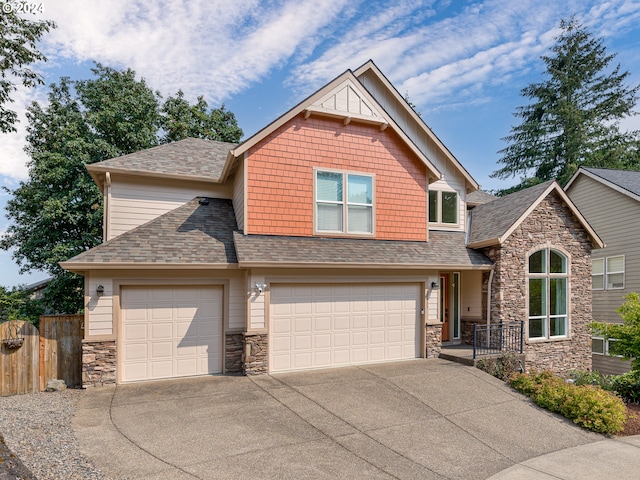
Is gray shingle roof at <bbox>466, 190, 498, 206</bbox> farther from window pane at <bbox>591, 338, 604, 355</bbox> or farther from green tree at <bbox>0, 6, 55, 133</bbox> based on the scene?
green tree at <bbox>0, 6, 55, 133</bbox>

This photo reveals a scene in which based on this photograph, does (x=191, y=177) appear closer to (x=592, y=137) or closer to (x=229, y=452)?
(x=229, y=452)

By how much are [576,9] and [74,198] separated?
118 feet

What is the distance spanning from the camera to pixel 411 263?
10.6 meters

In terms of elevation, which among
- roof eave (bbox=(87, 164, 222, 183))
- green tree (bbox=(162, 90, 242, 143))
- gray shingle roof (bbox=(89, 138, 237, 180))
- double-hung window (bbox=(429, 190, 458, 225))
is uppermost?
green tree (bbox=(162, 90, 242, 143))

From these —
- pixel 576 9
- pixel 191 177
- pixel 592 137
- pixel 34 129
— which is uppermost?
pixel 576 9

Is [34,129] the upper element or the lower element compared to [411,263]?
upper

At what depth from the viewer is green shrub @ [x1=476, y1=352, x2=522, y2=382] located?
9805 mm

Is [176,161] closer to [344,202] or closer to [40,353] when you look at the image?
[344,202]

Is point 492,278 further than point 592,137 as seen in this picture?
No

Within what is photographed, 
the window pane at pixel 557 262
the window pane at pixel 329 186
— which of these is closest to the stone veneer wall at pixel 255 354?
the window pane at pixel 329 186

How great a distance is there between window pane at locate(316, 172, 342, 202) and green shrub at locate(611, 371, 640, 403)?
27.7 feet

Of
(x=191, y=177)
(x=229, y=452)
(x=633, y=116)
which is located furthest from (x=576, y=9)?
(x=229, y=452)

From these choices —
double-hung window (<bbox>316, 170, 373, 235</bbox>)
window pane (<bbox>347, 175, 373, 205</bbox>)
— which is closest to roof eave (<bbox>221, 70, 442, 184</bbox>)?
double-hung window (<bbox>316, 170, 373, 235</bbox>)

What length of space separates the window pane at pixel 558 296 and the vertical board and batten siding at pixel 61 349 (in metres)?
13.5
